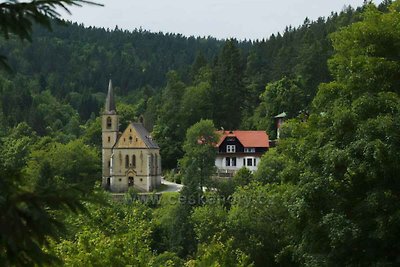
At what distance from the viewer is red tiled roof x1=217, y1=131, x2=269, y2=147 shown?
230 feet

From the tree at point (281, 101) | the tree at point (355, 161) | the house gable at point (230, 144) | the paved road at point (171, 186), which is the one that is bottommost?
the paved road at point (171, 186)

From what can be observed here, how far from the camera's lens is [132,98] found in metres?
172

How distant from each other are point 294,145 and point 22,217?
13583mm

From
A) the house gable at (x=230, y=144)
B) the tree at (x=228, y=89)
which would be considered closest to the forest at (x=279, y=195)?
the house gable at (x=230, y=144)

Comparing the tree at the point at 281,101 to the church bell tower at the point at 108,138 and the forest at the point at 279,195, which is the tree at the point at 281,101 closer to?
the forest at the point at 279,195

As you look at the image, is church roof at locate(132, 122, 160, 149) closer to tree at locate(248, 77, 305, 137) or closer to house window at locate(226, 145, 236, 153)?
house window at locate(226, 145, 236, 153)

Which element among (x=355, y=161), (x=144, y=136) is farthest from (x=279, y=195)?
(x=144, y=136)

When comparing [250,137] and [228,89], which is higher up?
[228,89]

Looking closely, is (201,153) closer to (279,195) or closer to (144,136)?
(144,136)

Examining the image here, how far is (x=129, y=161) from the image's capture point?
7062 cm

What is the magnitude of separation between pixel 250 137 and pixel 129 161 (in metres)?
12.2

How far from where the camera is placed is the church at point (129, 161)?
70062mm

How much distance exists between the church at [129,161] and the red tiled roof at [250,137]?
701 centimetres

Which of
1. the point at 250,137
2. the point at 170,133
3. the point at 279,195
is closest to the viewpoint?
the point at 279,195
